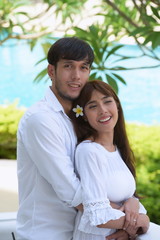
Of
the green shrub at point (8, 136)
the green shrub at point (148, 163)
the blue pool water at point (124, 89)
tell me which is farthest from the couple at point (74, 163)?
the blue pool water at point (124, 89)

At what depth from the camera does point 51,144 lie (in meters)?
1.46

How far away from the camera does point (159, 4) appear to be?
2.36 metres

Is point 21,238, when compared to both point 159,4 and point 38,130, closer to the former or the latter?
point 38,130

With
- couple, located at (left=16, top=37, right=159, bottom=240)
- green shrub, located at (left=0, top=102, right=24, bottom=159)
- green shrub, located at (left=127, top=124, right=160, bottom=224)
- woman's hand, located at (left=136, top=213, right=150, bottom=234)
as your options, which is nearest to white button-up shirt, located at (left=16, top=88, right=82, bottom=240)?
couple, located at (left=16, top=37, right=159, bottom=240)

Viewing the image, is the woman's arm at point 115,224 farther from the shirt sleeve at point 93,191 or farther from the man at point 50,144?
the man at point 50,144

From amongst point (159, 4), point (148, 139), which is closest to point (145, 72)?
point (148, 139)

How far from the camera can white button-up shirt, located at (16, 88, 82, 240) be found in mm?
1447

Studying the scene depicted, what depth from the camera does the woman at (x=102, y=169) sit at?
1421mm

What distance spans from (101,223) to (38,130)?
13.0 inches

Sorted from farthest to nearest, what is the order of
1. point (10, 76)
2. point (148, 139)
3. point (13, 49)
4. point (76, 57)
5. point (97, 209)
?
point (13, 49)
point (10, 76)
point (148, 139)
point (76, 57)
point (97, 209)

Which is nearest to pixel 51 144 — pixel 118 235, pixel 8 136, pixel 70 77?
pixel 70 77

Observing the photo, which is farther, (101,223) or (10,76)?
(10,76)

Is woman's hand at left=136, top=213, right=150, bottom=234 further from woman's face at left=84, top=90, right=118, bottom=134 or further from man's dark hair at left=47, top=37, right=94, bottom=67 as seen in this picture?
man's dark hair at left=47, top=37, right=94, bottom=67

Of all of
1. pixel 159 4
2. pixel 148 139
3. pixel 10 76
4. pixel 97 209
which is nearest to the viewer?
pixel 97 209
